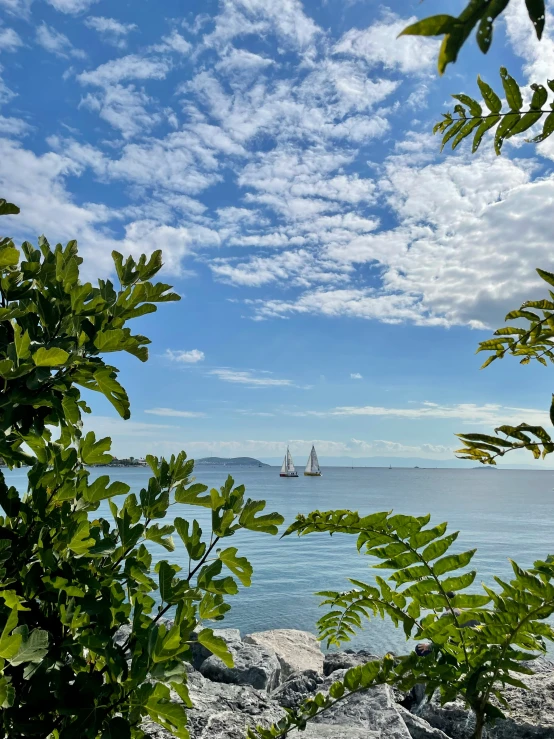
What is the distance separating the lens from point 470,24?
492 mm

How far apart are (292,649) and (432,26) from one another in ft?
37.3

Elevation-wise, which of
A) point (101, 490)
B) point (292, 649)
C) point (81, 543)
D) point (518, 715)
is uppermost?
point (101, 490)

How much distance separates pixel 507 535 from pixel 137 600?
39.3m

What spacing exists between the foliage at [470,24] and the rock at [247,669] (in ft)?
23.7

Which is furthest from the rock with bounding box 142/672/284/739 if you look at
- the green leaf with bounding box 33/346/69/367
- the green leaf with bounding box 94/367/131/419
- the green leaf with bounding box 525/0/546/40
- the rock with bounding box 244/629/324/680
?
the rock with bounding box 244/629/324/680

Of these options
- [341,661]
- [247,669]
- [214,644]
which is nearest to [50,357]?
[214,644]

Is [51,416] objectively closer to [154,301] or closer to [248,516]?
[154,301]

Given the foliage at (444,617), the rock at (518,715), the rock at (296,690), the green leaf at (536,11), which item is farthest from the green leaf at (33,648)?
the rock at (296,690)

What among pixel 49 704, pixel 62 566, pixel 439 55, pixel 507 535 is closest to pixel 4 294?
pixel 62 566

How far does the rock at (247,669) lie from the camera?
262 inches

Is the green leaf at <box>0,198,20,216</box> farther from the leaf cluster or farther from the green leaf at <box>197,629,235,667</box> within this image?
the green leaf at <box>197,629,235,667</box>

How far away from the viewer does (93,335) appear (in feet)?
4.86

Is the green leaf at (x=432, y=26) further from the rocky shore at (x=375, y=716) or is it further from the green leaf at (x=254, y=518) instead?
the rocky shore at (x=375, y=716)

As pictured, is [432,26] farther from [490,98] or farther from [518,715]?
[518,715]
